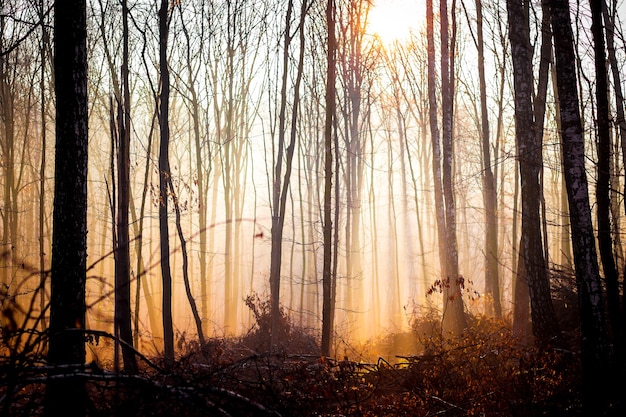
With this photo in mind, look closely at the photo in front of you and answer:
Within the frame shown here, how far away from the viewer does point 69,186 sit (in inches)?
184

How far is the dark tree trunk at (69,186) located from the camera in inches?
177

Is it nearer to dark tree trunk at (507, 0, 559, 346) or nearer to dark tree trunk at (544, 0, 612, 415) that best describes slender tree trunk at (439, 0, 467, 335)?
dark tree trunk at (507, 0, 559, 346)

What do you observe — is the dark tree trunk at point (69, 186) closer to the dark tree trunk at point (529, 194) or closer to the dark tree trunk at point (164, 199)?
the dark tree trunk at point (164, 199)

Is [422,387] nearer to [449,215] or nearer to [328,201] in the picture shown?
[328,201]

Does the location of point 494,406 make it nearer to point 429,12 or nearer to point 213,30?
point 429,12

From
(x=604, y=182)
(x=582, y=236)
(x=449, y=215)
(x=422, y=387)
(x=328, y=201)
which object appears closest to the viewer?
(x=582, y=236)

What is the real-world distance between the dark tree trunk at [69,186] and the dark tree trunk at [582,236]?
5.47 metres

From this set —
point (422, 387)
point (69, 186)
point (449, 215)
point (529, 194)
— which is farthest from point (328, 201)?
point (69, 186)

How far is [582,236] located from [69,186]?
5.73 metres

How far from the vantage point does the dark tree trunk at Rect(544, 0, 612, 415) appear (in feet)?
16.3

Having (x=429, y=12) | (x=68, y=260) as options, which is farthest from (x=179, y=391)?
(x=429, y=12)

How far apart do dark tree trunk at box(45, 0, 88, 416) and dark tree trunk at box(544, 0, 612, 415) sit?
5.47 m

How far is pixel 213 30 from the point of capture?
707 inches

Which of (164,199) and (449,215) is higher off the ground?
(164,199)
